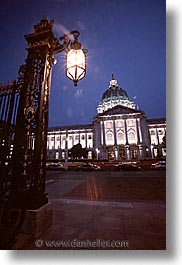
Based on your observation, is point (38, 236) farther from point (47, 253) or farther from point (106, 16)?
point (106, 16)

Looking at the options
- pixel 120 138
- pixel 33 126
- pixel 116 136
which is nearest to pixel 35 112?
pixel 33 126

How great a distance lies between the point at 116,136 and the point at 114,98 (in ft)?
60.9

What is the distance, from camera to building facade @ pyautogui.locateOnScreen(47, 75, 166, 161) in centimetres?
4325

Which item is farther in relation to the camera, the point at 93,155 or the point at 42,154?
the point at 93,155

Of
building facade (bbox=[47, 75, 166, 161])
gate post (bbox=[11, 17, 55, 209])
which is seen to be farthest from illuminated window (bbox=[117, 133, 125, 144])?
gate post (bbox=[11, 17, 55, 209])

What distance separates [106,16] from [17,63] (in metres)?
2.43

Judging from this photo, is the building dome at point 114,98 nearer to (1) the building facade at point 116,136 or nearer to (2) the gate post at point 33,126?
(1) the building facade at point 116,136

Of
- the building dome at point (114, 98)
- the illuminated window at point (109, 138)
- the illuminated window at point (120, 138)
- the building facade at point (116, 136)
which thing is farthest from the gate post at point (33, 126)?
the building dome at point (114, 98)

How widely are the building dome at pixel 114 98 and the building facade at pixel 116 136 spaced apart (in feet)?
36.0

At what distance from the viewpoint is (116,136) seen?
47594 millimetres

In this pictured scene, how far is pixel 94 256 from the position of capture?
220 cm

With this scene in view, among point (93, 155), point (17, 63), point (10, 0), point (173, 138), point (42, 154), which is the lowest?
point (93, 155)

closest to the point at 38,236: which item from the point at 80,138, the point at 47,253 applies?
the point at 47,253

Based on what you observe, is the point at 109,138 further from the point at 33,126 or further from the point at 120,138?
the point at 33,126
